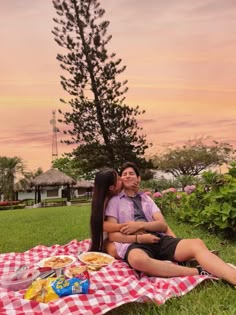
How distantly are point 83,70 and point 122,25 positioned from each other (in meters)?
10.6

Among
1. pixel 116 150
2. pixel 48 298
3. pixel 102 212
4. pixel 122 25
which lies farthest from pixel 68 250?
pixel 116 150

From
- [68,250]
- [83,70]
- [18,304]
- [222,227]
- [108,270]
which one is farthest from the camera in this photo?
[83,70]

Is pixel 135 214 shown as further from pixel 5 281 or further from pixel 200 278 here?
pixel 5 281

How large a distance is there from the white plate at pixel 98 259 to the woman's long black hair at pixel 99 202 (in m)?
0.21

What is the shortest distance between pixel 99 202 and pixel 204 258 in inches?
46.6

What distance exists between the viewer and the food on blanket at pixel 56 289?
271 centimetres

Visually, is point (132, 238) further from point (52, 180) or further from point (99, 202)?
point (52, 180)

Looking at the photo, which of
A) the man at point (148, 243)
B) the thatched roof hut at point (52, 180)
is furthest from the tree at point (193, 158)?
the man at point (148, 243)

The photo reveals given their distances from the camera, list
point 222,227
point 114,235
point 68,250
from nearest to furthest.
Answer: point 114,235, point 68,250, point 222,227

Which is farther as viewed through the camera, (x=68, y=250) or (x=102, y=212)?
(x=68, y=250)

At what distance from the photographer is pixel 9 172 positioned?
42.0 meters

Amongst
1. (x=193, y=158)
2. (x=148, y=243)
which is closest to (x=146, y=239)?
(x=148, y=243)

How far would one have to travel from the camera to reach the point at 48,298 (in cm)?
270

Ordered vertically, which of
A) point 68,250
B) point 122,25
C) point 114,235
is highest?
point 122,25
